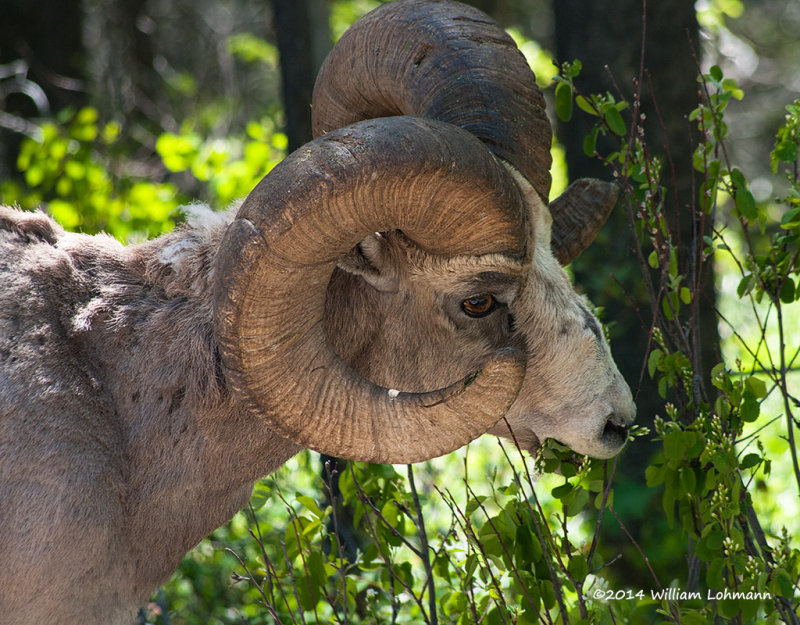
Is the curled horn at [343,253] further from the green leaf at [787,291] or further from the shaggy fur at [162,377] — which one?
the green leaf at [787,291]

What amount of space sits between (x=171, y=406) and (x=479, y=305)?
4.96 feet

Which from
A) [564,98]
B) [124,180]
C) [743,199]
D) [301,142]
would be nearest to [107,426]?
[564,98]

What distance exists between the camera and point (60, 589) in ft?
11.5

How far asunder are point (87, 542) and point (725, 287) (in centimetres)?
1235

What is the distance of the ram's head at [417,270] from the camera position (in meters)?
3.41

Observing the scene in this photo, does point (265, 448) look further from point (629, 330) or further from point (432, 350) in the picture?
point (629, 330)

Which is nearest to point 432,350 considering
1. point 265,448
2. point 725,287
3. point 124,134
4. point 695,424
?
point 265,448

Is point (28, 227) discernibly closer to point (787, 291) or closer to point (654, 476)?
point (654, 476)

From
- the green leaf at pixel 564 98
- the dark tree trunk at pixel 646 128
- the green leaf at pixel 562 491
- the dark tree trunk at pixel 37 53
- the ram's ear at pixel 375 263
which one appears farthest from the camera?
the dark tree trunk at pixel 37 53

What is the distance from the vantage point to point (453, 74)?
4.11 metres

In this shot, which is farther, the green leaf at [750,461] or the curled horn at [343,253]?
the green leaf at [750,461]

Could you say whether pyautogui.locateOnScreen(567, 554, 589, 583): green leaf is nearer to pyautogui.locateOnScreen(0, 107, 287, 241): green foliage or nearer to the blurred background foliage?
the blurred background foliage

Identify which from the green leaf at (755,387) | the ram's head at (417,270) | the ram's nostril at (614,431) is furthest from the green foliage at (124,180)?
the green leaf at (755,387)

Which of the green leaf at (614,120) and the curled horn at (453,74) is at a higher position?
the curled horn at (453,74)
